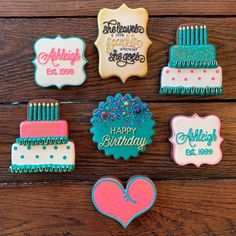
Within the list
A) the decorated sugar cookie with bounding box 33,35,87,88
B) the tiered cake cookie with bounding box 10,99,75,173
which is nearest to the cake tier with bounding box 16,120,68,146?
the tiered cake cookie with bounding box 10,99,75,173

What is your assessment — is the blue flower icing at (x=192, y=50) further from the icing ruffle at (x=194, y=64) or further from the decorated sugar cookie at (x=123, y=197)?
the decorated sugar cookie at (x=123, y=197)

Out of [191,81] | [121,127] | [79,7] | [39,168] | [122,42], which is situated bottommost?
[39,168]

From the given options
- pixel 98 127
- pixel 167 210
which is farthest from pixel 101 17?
pixel 167 210

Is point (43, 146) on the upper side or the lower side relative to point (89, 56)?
lower

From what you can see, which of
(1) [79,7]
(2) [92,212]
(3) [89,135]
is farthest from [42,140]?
(1) [79,7]

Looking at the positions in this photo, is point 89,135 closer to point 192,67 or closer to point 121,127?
point 121,127

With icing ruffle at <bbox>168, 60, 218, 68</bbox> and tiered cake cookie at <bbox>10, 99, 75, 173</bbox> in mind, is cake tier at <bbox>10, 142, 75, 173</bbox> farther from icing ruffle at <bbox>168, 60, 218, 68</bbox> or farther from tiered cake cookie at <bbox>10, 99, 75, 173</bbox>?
icing ruffle at <bbox>168, 60, 218, 68</bbox>

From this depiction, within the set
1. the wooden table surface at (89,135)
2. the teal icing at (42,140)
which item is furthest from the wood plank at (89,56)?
the teal icing at (42,140)
